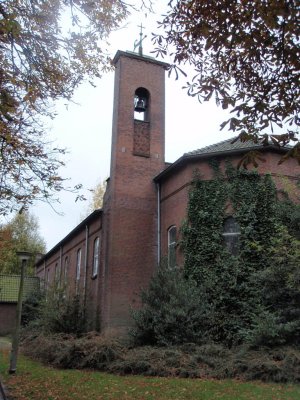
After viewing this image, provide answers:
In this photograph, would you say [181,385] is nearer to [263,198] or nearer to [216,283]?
[216,283]

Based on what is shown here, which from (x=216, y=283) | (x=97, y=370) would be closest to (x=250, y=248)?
(x=216, y=283)

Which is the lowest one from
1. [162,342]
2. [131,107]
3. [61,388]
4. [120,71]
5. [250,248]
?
[61,388]

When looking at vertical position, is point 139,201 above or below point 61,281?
above

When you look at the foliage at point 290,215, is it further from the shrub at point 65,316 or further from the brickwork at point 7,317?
the brickwork at point 7,317

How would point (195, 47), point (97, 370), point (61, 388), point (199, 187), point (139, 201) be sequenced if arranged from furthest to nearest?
point (139, 201) < point (199, 187) < point (97, 370) < point (61, 388) < point (195, 47)

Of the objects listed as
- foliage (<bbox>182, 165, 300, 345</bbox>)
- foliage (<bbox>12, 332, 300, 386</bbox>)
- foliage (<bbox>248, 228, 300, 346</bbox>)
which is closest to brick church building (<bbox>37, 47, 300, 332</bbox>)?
foliage (<bbox>182, 165, 300, 345</bbox>)

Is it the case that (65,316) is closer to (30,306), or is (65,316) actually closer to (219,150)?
(219,150)

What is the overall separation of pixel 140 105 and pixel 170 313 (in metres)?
12.6

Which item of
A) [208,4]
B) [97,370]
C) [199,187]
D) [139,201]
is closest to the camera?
[208,4]

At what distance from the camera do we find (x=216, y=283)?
59.8 feet

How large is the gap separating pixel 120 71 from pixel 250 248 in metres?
12.3

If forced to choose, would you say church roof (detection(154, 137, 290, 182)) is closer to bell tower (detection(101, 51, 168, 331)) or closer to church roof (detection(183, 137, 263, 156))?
church roof (detection(183, 137, 263, 156))

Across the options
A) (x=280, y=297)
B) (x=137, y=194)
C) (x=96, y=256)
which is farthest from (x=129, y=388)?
(x=96, y=256)

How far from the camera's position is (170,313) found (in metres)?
16.3
